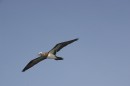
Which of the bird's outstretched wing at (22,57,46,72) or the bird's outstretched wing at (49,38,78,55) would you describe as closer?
the bird's outstretched wing at (49,38,78,55)

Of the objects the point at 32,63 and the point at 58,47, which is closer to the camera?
the point at 58,47

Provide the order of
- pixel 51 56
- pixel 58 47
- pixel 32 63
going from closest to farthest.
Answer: pixel 51 56 → pixel 58 47 → pixel 32 63

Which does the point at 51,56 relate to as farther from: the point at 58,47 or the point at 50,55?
the point at 58,47

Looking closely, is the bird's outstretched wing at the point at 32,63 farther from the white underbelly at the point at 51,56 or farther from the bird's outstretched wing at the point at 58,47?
the bird's outstretched wing at the point at 58,47

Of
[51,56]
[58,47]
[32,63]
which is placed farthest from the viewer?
[32,63]

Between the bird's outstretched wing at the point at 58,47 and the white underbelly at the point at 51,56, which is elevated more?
the bird's outstretched wing at the point at 58,47

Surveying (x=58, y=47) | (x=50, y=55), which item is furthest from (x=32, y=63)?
(x=58, y=47)

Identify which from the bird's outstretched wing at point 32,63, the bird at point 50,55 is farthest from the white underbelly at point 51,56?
the bird's outstretched wing at point 32,63

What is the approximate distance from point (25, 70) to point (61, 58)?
5925mm

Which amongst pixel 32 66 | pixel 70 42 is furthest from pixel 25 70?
pixel 70 42

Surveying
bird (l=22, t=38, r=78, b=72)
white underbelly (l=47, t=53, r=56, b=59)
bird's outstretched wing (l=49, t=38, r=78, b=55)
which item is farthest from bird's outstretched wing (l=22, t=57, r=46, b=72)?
bird's outstretched wing (l=49, t=38, r=78, b=55)

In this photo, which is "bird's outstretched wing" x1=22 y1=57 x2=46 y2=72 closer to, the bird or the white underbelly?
the bird

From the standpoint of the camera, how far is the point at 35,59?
41.2 meters

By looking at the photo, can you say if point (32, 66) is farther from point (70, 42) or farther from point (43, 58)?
point (70, 42)
